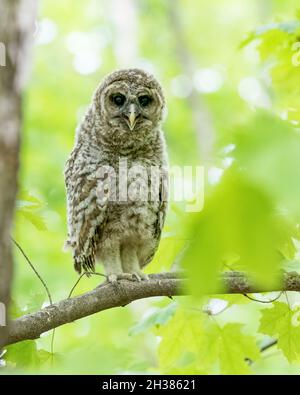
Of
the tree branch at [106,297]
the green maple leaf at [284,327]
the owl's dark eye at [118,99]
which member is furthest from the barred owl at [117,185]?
the green maple leaf at [284,327]

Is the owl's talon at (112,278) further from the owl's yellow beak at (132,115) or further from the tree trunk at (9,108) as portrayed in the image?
the tree trunk at (9,108)

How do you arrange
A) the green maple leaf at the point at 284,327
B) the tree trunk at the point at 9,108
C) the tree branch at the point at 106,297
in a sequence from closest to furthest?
the tree trunk at the point at 9,108, the tree branch at the point at 106,297, the green maple leaf at the point at 284,327

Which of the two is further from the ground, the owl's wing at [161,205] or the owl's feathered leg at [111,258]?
the owl's wing at [161,205]

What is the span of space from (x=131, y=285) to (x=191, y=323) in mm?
328

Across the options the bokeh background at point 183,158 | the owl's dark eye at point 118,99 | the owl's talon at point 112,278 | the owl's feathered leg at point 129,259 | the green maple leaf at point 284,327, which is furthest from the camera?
the owl's dark eye at point 118,99

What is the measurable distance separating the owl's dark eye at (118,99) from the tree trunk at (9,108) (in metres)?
2.56

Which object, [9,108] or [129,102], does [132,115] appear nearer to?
[129,102]

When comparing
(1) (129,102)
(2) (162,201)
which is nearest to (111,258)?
(2) (162,201)

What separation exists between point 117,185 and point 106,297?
84 centimetres

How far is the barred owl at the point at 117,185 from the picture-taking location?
3.29 meters

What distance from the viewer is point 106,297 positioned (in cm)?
260

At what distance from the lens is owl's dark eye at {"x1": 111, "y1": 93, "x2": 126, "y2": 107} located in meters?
3.66

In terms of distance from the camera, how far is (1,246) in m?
1.07

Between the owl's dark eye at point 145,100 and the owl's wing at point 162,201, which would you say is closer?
the owl's wing at point 162,201
